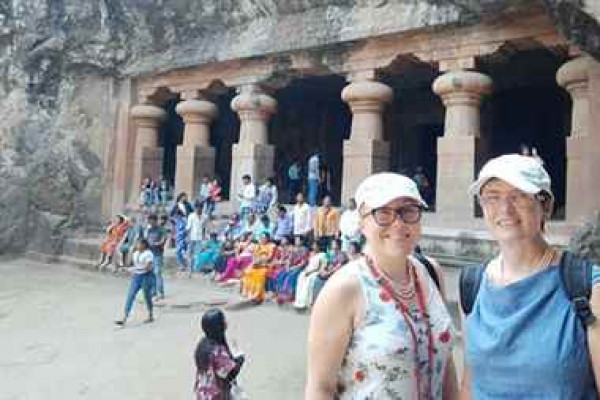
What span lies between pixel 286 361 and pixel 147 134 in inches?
417

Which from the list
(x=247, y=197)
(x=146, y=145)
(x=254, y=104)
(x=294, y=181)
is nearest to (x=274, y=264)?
(x=247, y=197)

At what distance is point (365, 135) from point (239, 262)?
11.5ft

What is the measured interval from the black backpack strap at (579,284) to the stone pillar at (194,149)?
1340 cm

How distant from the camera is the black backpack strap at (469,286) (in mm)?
1933

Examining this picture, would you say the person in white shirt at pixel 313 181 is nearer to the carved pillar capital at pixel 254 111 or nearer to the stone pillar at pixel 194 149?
the carved pillar capital at pixel 254 111

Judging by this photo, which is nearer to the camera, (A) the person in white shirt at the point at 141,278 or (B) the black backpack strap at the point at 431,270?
(B) the black backpack strap at the point at 431,270

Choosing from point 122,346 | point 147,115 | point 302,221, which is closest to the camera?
point 122,346

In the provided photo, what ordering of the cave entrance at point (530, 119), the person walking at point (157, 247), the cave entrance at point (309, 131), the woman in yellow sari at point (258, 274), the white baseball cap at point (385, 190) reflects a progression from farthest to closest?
1. the cave entrance at point (309, 131)
2. the cave entrance at point (530, 119)
3. the person walking at point (157, 247)
4. the woman in yellow sari at point (258, 274)
5. the white baseball cap at point (385, 190)

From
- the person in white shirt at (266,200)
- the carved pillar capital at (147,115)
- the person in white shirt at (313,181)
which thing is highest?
the carved pillar capital at (147,115)

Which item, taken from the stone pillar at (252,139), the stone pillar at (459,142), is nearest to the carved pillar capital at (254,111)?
the stone pillar at (252,139)

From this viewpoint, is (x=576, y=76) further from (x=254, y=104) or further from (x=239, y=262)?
(x=254, y=104)

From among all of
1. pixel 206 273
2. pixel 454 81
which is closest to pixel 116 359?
pixel 206 273

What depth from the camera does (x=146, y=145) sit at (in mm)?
16031

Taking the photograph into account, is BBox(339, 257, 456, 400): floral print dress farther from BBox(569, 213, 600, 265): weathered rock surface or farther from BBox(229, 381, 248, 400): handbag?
BBox(569, 213, 600, 265): weathered rock surface
